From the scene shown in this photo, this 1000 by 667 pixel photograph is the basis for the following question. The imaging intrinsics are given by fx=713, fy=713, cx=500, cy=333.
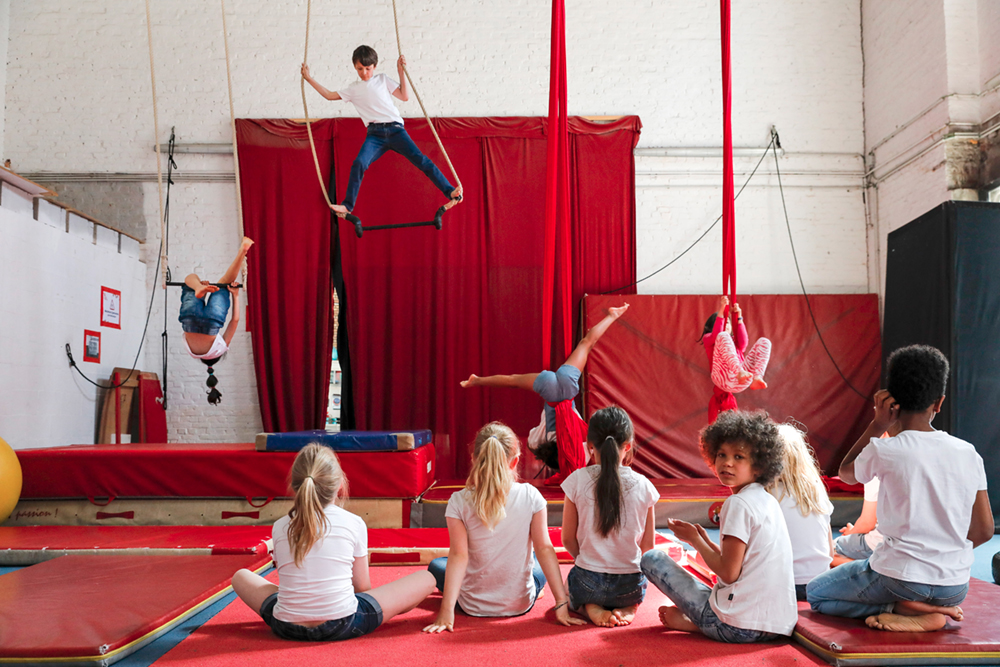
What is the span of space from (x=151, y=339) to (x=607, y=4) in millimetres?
5366

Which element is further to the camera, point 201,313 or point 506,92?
point 506,92

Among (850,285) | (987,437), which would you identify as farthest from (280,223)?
(987,437)

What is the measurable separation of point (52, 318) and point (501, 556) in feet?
15.8

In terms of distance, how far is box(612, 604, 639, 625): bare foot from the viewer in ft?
8.18

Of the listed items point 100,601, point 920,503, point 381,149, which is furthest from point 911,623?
point 381,149

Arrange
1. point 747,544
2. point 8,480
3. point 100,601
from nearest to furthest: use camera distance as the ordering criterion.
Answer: point 747,544
point 100,601
point 8,480

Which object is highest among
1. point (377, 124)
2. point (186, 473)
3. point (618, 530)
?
point (377, 124)

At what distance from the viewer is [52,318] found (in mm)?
5648

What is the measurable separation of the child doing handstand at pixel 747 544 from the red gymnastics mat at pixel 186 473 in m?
2.56

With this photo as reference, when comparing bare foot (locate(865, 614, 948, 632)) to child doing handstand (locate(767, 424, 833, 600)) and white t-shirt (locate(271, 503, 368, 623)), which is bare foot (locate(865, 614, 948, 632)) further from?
white t-shirt (locate(271, 503, 368, 623))

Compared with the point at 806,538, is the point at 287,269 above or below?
above

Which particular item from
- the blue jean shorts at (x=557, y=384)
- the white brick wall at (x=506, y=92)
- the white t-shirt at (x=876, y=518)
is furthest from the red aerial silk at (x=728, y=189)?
the white brick wall at (x=506, y=92)

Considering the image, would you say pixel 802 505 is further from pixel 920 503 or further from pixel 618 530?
pixel 618 530

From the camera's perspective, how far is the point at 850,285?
670cm
